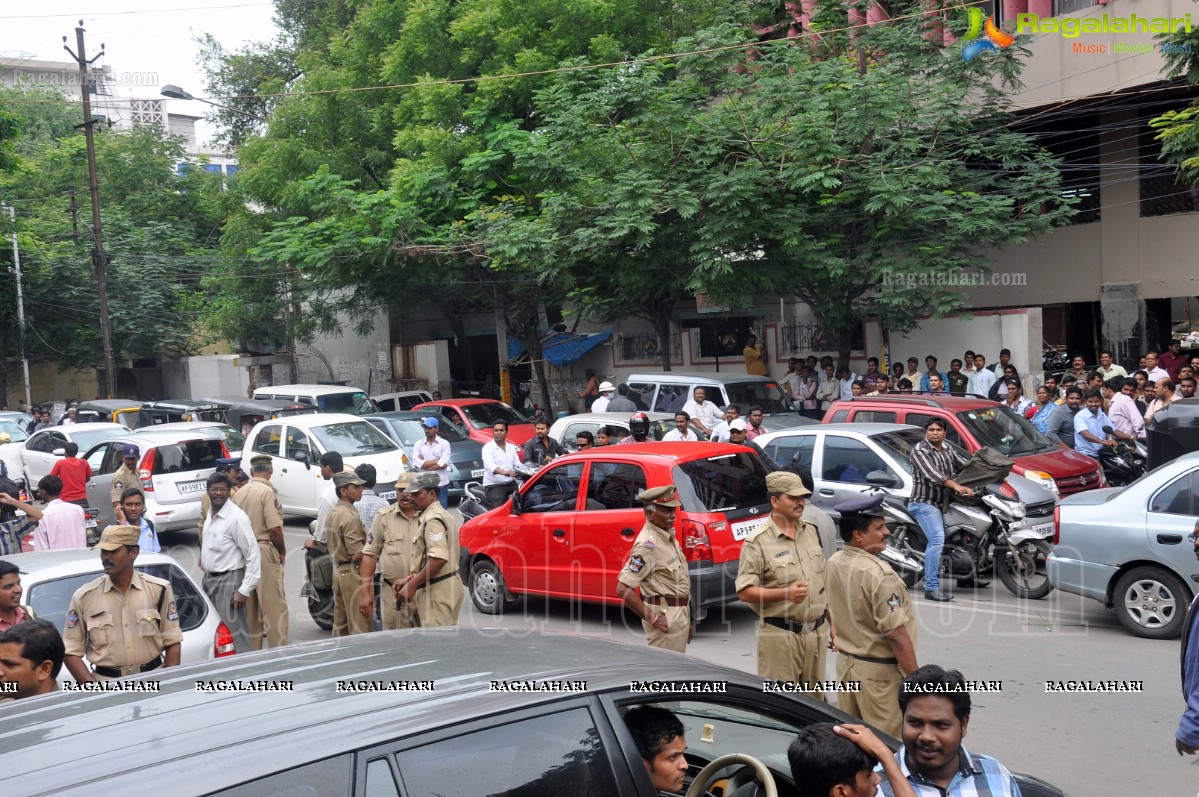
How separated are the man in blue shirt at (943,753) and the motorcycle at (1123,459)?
10.7 meters

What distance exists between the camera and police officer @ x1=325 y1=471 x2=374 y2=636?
8.43 m

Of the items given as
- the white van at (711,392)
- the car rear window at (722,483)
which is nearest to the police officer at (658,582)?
the car rear window at (722,483)

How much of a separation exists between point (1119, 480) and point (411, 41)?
57.4 ft

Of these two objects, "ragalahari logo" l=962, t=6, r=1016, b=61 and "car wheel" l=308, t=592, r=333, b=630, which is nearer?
"car wheel" l=308, t=592, r=333, b=630

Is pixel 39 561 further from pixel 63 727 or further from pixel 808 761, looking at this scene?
pixel 808 761

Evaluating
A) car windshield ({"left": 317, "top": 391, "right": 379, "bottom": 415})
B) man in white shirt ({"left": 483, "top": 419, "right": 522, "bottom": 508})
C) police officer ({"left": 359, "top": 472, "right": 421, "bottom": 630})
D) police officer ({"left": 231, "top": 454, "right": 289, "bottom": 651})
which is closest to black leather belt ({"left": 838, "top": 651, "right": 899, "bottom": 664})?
police officer ({"left": 359, "top": 472, "right": 421, "bottom": 630})

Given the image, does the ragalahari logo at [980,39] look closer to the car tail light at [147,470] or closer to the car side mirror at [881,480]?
the car side mirror at [881,480]

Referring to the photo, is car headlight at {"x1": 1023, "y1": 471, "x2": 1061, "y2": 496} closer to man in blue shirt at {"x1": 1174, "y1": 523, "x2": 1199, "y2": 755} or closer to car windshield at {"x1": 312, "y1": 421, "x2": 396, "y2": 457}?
man in blue shirt at {"x1": 1174, "y1": 523, "x2": 1199, "y2": 755}

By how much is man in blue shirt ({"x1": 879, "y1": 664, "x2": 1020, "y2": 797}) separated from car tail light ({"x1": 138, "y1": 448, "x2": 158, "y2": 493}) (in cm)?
1332

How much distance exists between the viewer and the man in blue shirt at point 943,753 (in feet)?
11.1

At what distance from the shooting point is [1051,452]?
38.7ft

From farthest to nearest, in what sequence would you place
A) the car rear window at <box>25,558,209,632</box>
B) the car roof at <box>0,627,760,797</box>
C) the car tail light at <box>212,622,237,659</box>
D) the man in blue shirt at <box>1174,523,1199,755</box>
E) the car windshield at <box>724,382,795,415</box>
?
the car windshield at <box>724,382,795,415</box>, the car tail light at <box>212,622,237,659</box>, the car rear window at <box>25,558,209,632</box>, the man in blue shirt at <box>1174,523,1199,755</box>, the car roof at <box>0,627,760,797</box>

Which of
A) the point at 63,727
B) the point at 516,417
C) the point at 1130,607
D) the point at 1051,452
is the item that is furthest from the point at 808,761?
the point at 516,417

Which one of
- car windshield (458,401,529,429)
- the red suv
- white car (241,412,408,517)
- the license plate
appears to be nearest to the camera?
the license plate
